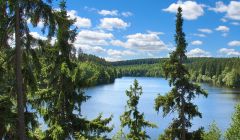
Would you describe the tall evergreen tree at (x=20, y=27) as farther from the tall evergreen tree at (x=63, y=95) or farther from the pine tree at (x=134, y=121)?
the pine tree at (x=134, y=121)

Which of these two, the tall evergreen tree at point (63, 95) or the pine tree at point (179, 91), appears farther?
the pine tree at point (179, 91)

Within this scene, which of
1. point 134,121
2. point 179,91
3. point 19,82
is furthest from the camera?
point 134,121

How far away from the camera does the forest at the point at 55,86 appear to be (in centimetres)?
1366

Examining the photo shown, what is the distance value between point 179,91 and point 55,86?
1021 cm

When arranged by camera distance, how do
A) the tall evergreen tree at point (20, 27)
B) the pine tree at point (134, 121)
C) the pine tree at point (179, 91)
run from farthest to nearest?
the pine tree at point (134, 121), the pine tree at point (179, 91), the tall evergreen tree at point (20, 27)

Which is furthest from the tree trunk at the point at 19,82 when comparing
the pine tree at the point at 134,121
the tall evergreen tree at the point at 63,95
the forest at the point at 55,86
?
the pine tree at the point at 134,121

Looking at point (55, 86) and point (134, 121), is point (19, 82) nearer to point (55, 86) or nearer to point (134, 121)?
point (55, 86)

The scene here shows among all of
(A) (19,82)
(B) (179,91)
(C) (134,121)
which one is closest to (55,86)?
(A) (19,82)

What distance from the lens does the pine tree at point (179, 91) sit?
2638 centimetres

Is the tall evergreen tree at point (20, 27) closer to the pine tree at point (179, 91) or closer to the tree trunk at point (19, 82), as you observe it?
the tree trunk at point (19, 82)

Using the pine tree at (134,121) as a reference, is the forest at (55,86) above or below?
above

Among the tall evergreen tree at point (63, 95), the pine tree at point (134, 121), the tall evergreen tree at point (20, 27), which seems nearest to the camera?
the tall evergreen tree at point (20, 27)

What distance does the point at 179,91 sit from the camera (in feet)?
87.4

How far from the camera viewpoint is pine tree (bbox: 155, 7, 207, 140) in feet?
86.5
